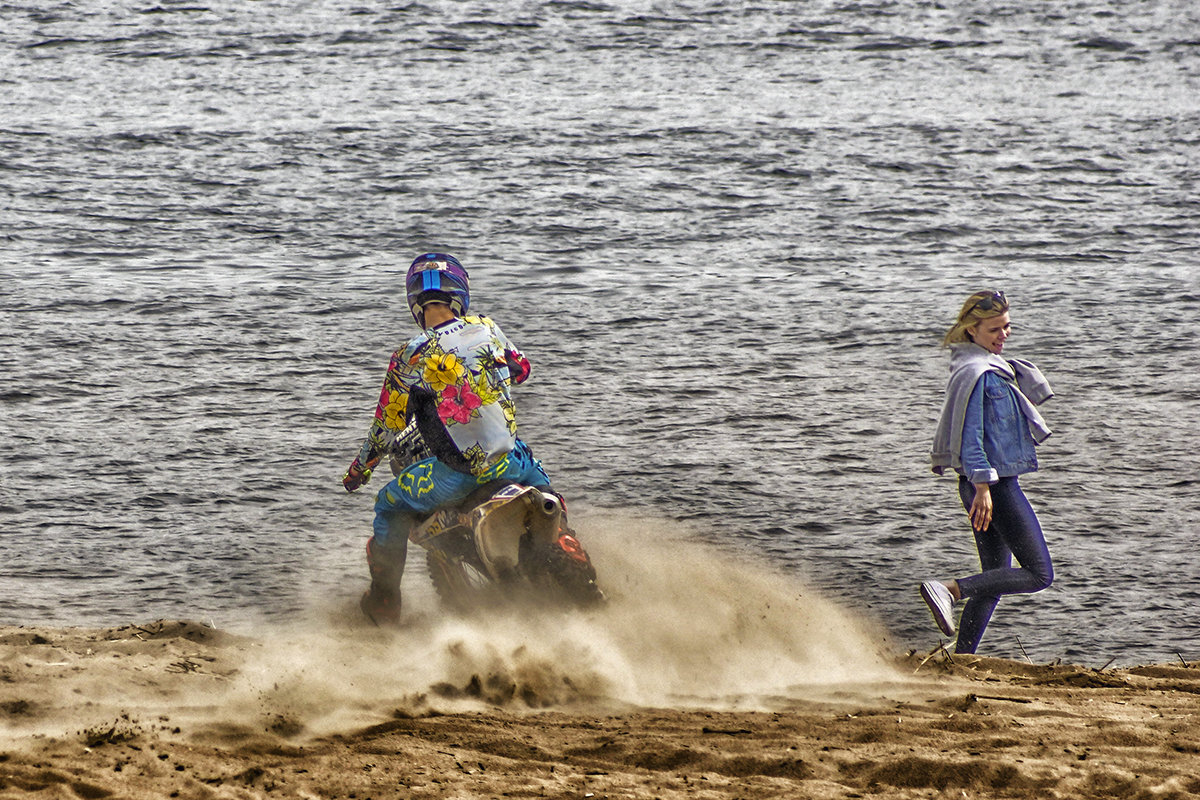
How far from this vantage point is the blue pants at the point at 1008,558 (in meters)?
6.57

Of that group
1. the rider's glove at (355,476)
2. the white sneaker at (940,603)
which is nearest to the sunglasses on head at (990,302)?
the white sneaker at (940,603)

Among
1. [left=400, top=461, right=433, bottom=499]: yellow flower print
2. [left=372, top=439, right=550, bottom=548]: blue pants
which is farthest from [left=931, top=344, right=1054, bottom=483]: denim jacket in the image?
[left=400, top=461, right=433, bottom=499]: yellow flower print

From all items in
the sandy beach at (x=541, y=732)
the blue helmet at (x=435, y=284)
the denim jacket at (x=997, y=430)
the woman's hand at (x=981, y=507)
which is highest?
the blue helmet at (x=435, y=284)

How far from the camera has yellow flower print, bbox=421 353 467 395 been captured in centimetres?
682

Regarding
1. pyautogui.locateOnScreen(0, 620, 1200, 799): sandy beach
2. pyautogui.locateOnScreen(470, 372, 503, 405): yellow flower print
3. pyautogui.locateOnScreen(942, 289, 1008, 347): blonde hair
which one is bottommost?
pyautogui.locateOnScreen(0, 620, 1200, 799): sandy beach

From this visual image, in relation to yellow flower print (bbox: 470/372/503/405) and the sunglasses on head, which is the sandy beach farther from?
the sunglasses on head

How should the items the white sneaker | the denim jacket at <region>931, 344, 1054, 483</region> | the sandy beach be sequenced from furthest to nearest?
the denim jacket at <region>931, 344, 1054, 483</region> → the white sneaker → the sandy beach

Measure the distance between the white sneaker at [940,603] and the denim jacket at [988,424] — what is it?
54 centimetres

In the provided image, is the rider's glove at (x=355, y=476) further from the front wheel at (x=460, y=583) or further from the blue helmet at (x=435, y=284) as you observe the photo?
the blue helmet at (x=435, y=284)

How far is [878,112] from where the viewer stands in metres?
20.2

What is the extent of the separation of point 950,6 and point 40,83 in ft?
54.3

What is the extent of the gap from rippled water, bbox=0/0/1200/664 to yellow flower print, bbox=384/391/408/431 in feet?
4.00

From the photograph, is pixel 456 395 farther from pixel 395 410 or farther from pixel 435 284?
pixel 435 284

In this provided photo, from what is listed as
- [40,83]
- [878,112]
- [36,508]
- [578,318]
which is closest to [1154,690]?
[36,508]
